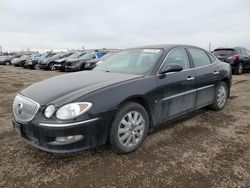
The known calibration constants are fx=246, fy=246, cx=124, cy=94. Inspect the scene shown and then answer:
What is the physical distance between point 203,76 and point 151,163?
7.50 ft

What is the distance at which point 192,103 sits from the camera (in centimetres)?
438

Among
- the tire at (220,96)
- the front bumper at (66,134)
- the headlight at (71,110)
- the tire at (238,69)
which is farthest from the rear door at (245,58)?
the headlight at (71,110)

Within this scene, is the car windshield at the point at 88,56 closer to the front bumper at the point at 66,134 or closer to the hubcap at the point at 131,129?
the hubcap at the point at 131,129

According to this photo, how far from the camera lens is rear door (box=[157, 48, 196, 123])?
12.1ft

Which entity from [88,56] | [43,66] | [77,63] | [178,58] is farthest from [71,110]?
[43,66]

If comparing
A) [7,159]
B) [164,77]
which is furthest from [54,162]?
[164,77]

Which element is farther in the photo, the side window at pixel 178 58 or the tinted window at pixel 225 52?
the tinted window at pixel 225 52

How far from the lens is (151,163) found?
3.04 meters

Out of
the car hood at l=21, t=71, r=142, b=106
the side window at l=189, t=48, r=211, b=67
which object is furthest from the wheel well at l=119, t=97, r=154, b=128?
the side window at l=189, t=48, r=211, b=67

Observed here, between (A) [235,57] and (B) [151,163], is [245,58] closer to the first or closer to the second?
(A) [235,57]

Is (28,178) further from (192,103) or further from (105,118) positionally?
(192,103)

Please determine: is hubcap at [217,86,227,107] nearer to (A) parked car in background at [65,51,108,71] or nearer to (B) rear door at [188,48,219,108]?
(B) rear door at [188,48,219,108]

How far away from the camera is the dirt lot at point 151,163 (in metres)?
2.66

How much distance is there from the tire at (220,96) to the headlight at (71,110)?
330 centimetres
